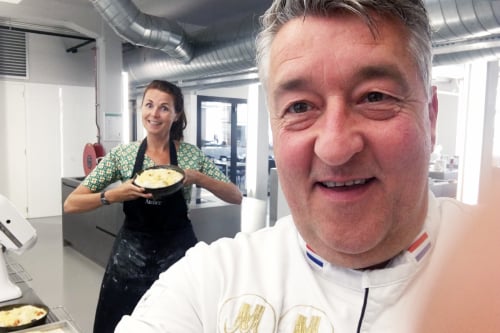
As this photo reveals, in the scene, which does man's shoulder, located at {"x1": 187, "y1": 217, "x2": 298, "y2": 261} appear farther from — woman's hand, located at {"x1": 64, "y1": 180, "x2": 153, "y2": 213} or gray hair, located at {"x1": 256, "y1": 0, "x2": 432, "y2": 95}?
woman's hand, located at {"x1": 64, "y1": 180, "x2": 153, "y2": 213}

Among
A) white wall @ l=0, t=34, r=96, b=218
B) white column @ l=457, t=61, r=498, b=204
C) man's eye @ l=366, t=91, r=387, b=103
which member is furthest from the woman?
white wall @ l=0, t=34, r=96, b=218

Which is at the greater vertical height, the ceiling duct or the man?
the ceiling duct

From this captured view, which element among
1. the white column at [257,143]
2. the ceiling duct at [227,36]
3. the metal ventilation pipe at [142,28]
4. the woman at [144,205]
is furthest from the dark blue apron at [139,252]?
the white column at [257,143]

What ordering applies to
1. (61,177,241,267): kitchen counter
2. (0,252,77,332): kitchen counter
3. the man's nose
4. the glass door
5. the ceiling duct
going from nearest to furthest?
the man's nose < (0,252,77,332): kitchen counter < the ceiling duct < (61,177,241,267): kitchen counter < the glass door

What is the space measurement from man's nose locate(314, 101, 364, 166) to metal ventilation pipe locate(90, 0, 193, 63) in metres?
3.91

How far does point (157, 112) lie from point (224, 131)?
7954 mm

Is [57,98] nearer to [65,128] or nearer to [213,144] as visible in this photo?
[65,128]

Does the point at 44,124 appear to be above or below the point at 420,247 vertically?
above

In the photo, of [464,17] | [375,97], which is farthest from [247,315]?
[464,17]

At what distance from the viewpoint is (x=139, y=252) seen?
2.10 meters

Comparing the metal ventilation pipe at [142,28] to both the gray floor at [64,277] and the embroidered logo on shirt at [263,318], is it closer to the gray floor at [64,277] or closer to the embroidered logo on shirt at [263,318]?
the gray floor at [64,277]

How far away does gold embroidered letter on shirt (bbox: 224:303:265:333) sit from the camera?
2.60 ft

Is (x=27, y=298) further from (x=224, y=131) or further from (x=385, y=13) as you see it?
(x=224, y=131)

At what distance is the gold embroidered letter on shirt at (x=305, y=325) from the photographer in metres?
0.77
